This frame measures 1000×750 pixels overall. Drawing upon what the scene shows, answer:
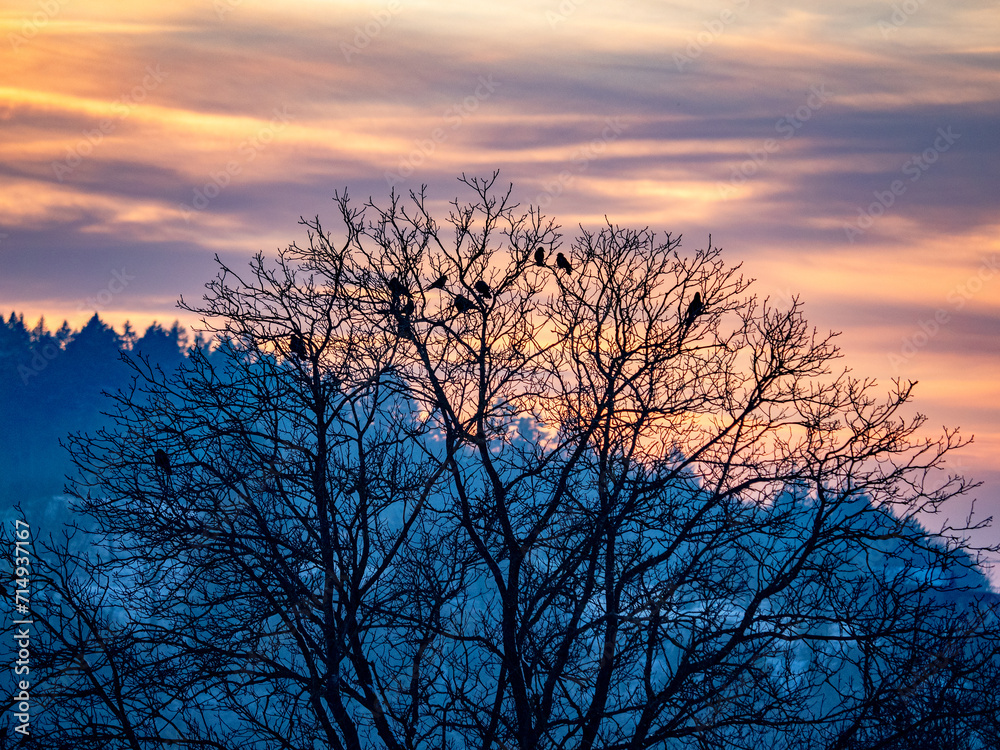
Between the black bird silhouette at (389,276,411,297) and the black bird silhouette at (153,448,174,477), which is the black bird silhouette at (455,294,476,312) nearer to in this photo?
the black bird silhouette at (389,276,411,297)

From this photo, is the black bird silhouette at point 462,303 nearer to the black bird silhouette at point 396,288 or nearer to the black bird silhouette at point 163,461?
the black bird silhouette at point 396,288

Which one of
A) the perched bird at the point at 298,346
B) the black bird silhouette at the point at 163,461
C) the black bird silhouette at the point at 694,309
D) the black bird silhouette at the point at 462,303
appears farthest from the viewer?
the black bird silhouette at the point at 694,309

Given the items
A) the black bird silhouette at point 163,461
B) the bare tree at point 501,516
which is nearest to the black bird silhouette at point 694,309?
the bare tree at point 501,516

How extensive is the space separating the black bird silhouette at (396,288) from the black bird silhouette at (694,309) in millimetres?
Answer: 3610

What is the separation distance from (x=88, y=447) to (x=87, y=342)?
7537cm

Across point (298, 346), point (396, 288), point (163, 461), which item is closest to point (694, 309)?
point (396, 288)

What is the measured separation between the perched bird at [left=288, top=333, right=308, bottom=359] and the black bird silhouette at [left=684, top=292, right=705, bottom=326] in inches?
191

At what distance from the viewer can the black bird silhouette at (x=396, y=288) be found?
1099 cm

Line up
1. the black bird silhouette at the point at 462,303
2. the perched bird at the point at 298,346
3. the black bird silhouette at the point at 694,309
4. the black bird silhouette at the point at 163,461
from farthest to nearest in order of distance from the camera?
the black bird silhouette at the point at 694,309, the black bird silhouette at the point at 462,303, the perched bird at the point at 298,346, the black bird silhouette at the point at 163,461

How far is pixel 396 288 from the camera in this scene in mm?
11031

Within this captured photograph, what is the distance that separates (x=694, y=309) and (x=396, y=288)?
3.80m

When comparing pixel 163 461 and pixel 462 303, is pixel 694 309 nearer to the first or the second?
pixel 462 303

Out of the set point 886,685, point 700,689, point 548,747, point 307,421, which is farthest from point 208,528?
point 886,685

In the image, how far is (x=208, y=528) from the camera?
33.9ft
